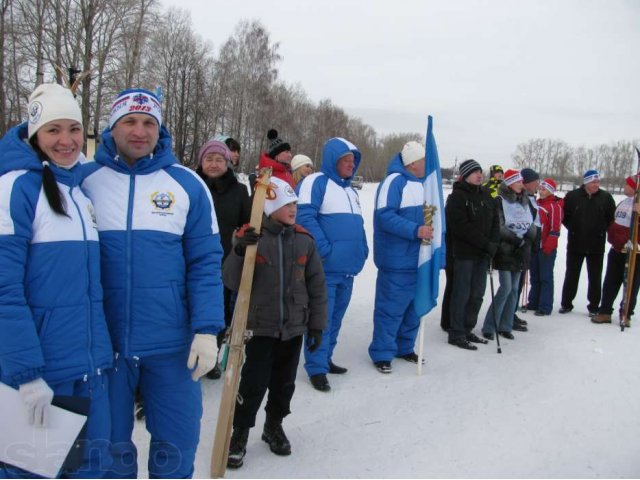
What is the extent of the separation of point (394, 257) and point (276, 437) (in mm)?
2262

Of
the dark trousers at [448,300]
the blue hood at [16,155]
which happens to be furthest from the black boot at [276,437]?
the dark trousers at [448,300]

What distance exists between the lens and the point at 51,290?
2.04m

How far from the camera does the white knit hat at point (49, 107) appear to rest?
7.04 feet

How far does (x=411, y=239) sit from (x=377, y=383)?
4.70 feet

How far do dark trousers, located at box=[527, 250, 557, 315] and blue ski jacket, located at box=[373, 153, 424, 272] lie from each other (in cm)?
329

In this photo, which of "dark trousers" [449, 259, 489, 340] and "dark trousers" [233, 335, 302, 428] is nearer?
"dark trousers" [233, 335, 302, 428]

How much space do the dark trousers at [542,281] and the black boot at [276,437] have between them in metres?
5.43

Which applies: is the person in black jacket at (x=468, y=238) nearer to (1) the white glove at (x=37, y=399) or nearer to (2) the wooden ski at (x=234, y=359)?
(2) the wooden ski at (x=234, y=359)

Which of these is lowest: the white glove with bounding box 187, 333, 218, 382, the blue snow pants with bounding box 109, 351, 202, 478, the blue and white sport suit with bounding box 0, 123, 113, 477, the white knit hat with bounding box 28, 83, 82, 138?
the blue snow pants with bounding box 109, 351, 202, 478

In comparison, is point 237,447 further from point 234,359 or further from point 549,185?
point 549,185

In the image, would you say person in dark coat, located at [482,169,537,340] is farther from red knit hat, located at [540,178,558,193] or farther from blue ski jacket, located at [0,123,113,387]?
blue ski jacket, located at [0,123,113,387]

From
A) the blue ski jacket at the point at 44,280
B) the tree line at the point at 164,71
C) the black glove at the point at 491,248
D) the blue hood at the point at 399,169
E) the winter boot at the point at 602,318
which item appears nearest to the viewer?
the blue ski jacket at the point at 44,280

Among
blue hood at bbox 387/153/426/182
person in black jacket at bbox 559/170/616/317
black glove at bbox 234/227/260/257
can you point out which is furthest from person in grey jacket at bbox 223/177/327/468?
person in black jacket at bbox 559/170/616/317

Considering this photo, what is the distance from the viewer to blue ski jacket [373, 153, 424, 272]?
4.99m
